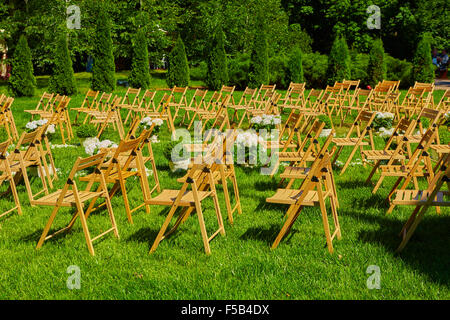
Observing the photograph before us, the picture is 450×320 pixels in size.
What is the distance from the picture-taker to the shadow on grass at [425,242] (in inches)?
151

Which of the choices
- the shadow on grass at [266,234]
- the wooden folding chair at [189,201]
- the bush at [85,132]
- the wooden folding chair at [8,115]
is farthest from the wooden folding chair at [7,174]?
the wooden folding chair at [8,115]

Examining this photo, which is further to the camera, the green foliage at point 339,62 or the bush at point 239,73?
the bush at point 239,73

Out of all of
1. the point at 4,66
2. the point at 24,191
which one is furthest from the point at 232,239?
the point at 4,66

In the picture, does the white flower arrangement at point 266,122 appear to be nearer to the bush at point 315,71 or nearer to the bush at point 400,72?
the bush at point 315,71

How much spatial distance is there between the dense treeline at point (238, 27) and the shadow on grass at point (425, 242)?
1474 centimetres

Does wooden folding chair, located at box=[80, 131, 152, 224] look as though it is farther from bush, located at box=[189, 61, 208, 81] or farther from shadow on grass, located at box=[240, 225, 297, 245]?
bush, located at box=[189, 61, 208, 81]

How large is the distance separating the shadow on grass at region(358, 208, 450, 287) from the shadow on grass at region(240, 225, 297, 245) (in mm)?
686

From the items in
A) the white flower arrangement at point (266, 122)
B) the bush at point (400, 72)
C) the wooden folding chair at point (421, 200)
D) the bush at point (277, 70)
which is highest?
the wooden folding chair at point (421, 200)

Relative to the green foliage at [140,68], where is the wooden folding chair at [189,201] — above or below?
above

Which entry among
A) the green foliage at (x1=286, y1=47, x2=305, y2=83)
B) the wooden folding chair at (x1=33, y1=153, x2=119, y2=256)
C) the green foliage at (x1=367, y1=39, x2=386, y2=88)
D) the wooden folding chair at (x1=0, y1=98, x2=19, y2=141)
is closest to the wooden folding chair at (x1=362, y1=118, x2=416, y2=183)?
the wooden folding chair at (x1=33, y1=153, x2=119, y2=256)

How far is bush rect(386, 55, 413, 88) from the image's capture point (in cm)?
2005

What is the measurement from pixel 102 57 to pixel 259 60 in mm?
5928

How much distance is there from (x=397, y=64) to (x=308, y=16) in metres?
15.4
